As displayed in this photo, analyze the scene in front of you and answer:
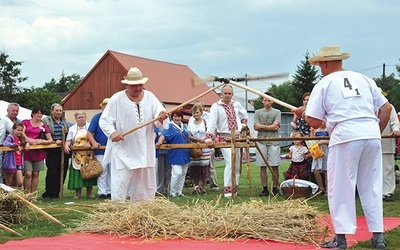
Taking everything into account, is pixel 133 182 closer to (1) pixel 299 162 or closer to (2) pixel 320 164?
(2) pixel 320 164

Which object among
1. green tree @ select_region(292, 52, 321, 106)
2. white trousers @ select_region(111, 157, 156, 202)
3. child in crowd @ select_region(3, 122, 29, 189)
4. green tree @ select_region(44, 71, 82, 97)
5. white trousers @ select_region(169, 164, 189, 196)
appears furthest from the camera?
green tree @ select_region(44, 71, 82, 97)

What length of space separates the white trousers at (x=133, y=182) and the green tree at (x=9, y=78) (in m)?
49.8

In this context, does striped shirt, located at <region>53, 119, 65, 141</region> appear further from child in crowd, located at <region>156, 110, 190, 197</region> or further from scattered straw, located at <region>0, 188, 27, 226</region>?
scattered straw, located at <region>0, 188, 27, 226</region>

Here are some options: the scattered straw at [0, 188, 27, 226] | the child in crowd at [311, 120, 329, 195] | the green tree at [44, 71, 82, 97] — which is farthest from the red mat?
the green tree at [44, 71, 82, 97]

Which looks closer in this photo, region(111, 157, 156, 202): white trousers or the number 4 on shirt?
the number 4 on shirt

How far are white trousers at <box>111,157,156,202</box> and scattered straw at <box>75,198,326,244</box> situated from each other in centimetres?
142

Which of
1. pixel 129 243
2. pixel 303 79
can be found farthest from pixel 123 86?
pixel 129 243

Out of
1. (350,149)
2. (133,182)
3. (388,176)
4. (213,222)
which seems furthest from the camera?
(388,176)

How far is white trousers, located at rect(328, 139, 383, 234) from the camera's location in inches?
238

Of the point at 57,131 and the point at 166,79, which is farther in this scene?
the point at 166,79

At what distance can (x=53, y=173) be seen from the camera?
12.7 m

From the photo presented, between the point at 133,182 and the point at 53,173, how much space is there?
412 centimetres

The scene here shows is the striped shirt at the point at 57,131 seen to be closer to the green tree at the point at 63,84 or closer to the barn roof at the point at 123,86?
the barn roof at the point at 123,86

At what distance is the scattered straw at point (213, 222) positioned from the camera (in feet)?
21.4
